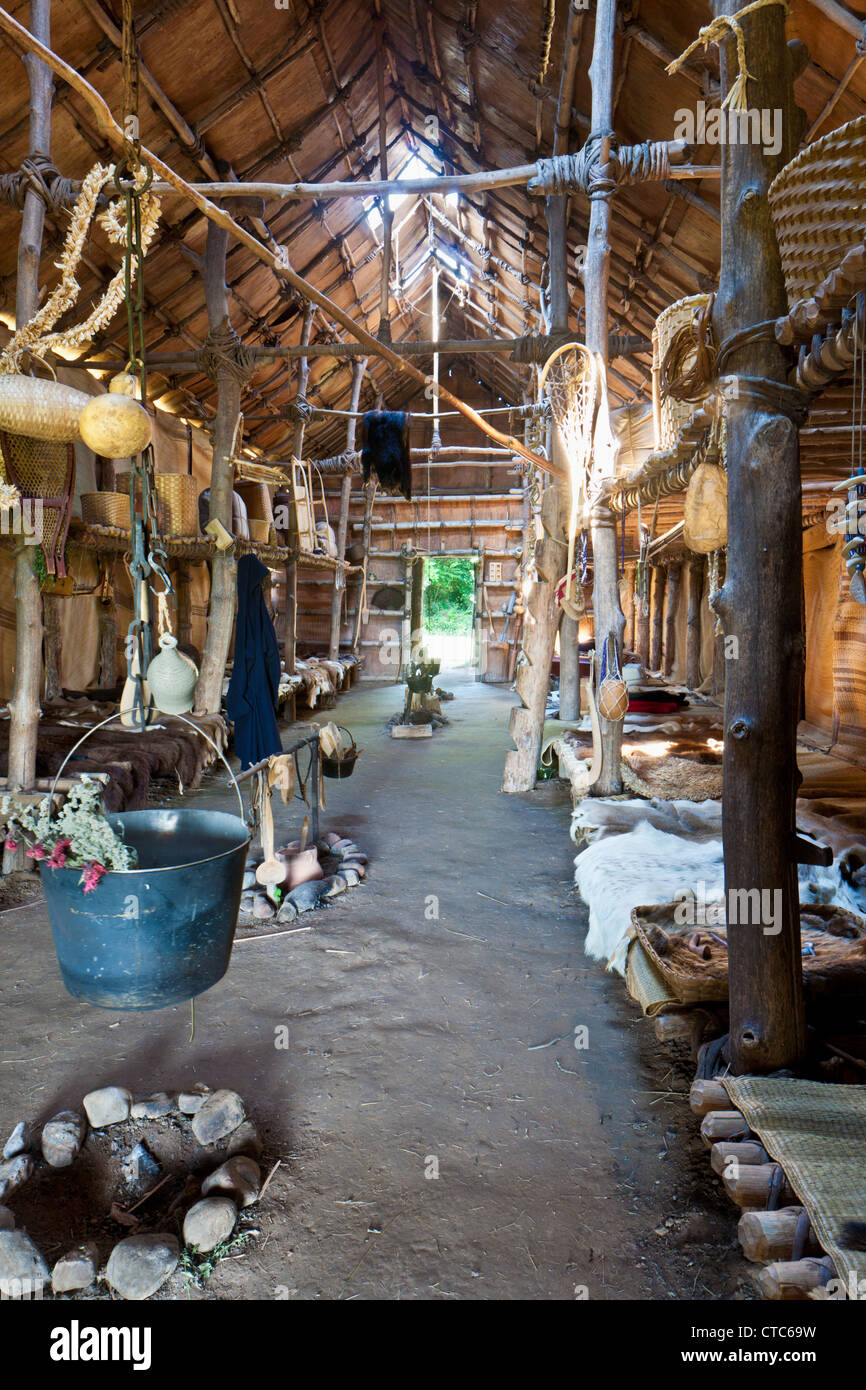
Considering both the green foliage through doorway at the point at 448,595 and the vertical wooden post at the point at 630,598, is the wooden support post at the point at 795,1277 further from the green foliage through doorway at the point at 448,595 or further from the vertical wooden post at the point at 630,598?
the green foliage through doorway at the point at 448,595

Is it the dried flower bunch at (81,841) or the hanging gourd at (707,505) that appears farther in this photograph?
the hanging gourd at (707,505)

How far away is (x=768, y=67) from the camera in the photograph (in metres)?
2.55

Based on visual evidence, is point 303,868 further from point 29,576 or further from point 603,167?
point 603,167

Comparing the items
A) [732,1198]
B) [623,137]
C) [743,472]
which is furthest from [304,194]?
[732,1198]

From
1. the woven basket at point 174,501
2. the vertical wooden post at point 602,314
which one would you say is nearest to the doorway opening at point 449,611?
the woven basket at point 174,501

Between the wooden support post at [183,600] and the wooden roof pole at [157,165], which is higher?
the wooden roof pole at [157,165]

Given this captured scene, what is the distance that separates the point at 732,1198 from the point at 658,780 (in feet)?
12.2

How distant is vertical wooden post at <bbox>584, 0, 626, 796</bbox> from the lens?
5.31 meters

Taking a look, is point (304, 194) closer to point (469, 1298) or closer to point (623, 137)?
point (623, 137)

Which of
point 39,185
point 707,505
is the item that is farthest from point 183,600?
point 707,505

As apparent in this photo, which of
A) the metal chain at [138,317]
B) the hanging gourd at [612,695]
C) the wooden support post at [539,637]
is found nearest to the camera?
the metal chain at [138,317]

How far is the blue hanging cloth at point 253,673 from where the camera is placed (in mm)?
5875

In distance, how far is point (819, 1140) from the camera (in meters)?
2.17

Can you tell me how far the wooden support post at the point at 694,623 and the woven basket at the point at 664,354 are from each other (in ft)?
25.9
